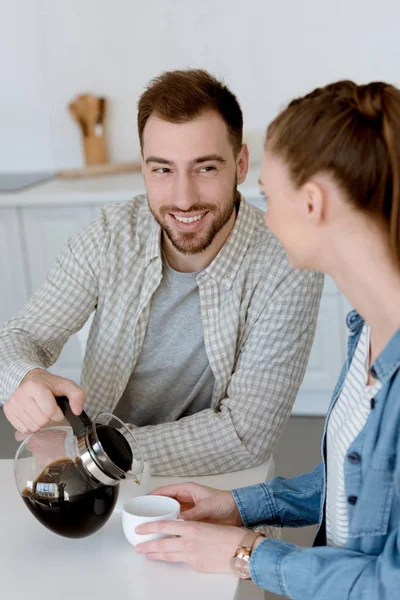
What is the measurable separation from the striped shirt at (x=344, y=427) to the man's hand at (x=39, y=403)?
406 mm

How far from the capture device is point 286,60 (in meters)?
3.61

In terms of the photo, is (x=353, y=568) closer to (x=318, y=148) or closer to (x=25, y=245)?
(x=318, y=148)

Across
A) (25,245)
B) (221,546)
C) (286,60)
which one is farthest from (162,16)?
(221,546)

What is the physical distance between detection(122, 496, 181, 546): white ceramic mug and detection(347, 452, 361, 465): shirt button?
0.86ft

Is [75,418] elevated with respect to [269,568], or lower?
elevated

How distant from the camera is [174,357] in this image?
6.09 ft

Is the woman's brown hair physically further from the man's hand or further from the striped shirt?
the man's hand

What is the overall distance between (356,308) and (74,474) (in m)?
0.44

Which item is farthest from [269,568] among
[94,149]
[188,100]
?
[94,149]

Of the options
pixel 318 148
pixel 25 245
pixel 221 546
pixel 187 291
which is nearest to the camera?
pixel 318 148

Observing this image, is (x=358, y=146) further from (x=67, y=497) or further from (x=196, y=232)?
(x=196, y=232)

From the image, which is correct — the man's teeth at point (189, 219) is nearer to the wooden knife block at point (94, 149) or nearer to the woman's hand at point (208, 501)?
the woman's hand at point (208, 501)

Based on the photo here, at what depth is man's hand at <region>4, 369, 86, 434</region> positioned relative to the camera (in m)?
1.40

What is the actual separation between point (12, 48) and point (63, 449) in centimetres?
310
